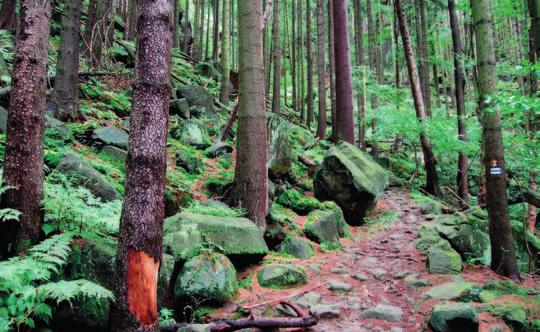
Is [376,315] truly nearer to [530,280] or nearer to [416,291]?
[416,291]

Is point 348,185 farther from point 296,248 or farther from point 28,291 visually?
point 28,291

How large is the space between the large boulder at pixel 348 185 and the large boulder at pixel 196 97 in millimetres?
5558

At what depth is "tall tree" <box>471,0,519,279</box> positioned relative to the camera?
221 inches

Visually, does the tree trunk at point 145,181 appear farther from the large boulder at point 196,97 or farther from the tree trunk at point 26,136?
the large boulder at point 196,97

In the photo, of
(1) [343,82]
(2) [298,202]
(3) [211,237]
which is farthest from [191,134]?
(3) [211,237]

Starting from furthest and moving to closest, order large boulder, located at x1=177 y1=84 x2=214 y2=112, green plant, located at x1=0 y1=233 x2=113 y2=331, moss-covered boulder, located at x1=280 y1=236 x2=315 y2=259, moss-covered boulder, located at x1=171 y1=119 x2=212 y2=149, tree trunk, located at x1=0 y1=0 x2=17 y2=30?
large boulder, located at x1=177 y1=84 x2=214 y2=112 → tree trunk, located at x1=0 y1=0 x2=17 y2=30 → moss-covered boulder, located at x1=171 y1=119 x2=212 y2=149 → moss-covered boulder, located at x1=280 y1=236 x2=315 y2=259 → green plant, located at x1=0 y1=233 x2=113 y2=331

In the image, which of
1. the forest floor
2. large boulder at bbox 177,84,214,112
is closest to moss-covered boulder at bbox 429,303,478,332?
the forest floor

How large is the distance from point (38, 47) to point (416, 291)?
5692 mm

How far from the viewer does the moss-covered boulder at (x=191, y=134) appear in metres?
10.3

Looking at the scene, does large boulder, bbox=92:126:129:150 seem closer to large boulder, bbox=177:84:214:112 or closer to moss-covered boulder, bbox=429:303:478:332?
large boulder, bbox=177:84:214:112

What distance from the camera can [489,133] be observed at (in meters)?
5.72

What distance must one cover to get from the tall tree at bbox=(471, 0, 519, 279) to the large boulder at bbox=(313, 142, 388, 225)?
10.5 ft

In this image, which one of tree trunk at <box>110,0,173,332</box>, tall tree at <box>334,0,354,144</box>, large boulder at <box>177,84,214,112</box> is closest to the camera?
tree trunk at <box>110,0,173,332</box>

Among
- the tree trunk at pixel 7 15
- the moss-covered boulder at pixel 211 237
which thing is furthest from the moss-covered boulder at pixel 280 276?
the tree trunk at pixel 7 15
